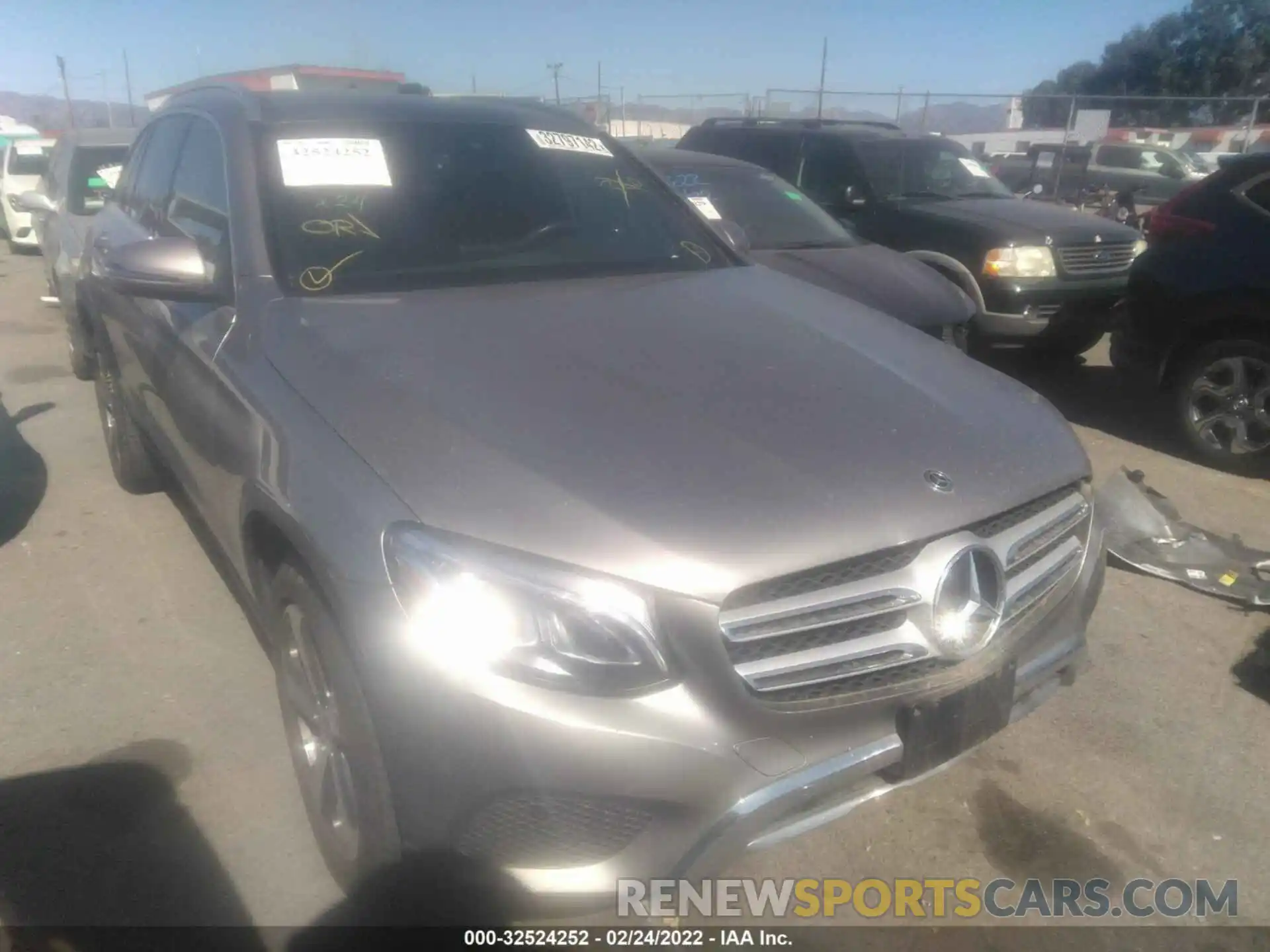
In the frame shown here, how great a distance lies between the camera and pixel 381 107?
3252mm

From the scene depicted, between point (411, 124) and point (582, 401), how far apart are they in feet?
5.05

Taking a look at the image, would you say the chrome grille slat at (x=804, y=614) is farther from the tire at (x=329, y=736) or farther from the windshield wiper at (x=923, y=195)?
the windshield wiper at (x=923, y=195)

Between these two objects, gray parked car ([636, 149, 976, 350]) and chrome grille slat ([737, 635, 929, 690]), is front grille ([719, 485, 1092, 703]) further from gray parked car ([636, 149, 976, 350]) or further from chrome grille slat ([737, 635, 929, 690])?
gray parked car ([636, 149, 976, 350])

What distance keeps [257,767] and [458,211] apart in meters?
1.75

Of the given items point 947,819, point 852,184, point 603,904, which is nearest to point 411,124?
point 603,904

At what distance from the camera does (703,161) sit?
661 cm

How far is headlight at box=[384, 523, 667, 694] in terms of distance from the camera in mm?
1747

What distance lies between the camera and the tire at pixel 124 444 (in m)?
4.31

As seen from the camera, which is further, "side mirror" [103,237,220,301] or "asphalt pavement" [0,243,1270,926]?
"side mirror" [103,237,220,301]

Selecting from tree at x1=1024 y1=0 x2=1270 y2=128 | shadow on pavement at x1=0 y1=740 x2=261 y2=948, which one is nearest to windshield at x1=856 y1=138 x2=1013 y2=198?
shadow on pavement at x1=0 y1=740 x2=261 y2=948

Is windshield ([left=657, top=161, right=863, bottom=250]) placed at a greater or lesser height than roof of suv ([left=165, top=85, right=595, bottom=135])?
lesser

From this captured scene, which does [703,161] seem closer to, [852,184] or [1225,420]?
[852,184]

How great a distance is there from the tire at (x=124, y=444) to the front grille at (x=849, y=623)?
322cm

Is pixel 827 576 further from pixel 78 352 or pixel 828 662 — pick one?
pixel 78 352
